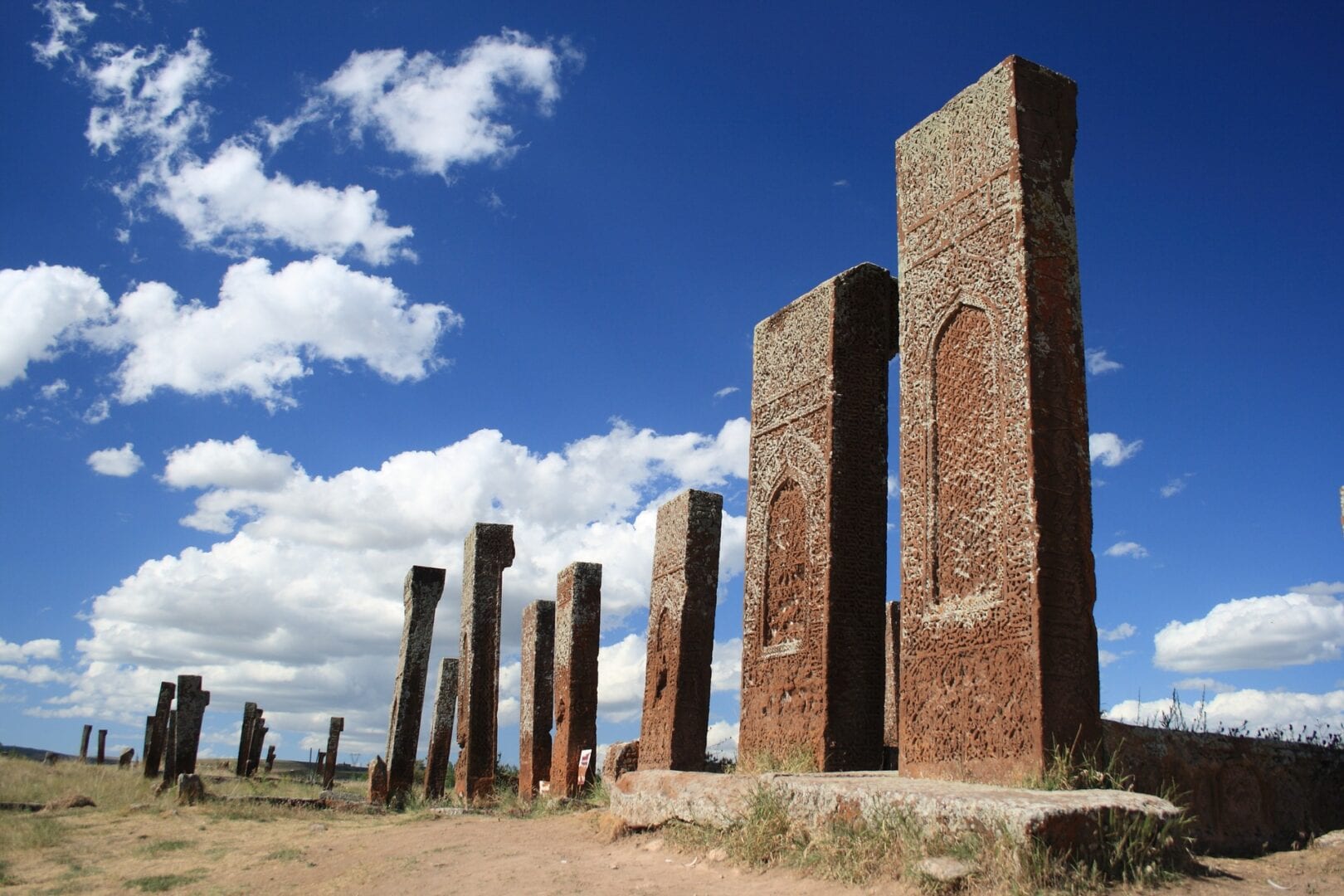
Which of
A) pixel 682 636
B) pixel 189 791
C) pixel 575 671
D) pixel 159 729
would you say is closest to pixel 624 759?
pixel 682 636

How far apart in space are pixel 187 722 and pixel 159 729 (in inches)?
246

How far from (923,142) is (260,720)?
26.3m

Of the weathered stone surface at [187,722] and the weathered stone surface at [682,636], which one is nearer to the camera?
the weathered stone surface at [682,636]

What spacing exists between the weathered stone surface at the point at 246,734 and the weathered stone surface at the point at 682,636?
20.2 metres

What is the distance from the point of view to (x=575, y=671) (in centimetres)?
1198

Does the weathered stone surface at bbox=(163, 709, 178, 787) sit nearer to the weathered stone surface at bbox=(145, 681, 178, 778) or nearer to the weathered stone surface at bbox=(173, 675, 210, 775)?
the weathered stone surface at bbox=(173, 675, 210, 775)

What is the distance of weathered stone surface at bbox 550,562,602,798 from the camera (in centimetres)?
1167

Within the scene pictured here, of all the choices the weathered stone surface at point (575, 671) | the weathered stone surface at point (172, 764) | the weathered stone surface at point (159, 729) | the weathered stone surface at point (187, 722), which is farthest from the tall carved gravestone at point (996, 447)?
the weathered stone surface at point (159, 729)

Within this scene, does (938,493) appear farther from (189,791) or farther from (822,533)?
(189,791)

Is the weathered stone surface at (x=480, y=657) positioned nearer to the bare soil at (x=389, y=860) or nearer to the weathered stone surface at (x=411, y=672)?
the weathered stone surface at (x=411, y=672)

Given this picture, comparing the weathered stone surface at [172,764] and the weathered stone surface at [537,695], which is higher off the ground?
→ the weathered stone surface at [537,695]

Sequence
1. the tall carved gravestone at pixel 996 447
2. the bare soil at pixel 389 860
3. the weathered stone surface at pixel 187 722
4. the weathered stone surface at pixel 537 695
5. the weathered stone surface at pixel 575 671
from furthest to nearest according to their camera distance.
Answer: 1. the weathered stone surface at pixel 187 722
2. the weathered stone surface at pixel 537 695
3. the weathered stone surface at pixel 575 671
4. the tall carved gravestone at pixel 996 447
5. the bare soil at pixel 389 860

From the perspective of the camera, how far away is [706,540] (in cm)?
932

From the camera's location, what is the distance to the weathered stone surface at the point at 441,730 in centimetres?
1400
